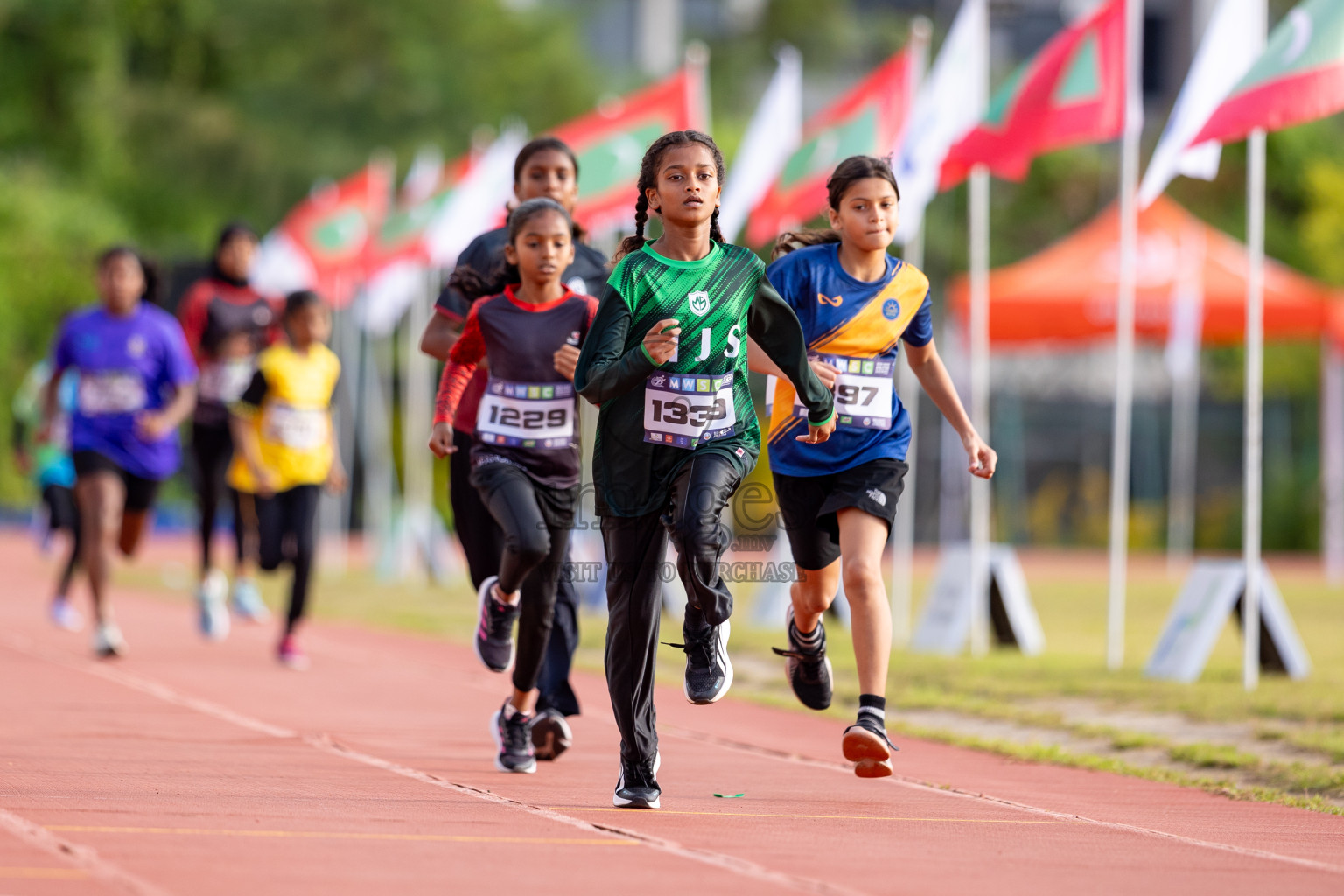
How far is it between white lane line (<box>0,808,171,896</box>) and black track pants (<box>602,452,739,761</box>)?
5.60 ft

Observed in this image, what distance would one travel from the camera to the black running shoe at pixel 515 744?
659cm

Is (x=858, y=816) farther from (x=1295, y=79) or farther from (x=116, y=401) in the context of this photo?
(x=116, y=401)

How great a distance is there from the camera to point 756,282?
5.94 m

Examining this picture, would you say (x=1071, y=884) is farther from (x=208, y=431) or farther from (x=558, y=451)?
(x=208, y=431)

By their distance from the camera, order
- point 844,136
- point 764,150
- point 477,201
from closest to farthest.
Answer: point 844,136
point 764,150
point 477,201

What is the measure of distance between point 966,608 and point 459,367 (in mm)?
6344

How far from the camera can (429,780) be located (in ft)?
20.7

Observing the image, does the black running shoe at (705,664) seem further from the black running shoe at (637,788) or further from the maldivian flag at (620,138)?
the maldivian flag at (620,138)

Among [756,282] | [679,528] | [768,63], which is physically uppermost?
[768,63]

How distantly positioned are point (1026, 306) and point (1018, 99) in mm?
8464

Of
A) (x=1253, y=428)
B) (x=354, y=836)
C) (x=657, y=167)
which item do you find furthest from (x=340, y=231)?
(x=354, y=836)

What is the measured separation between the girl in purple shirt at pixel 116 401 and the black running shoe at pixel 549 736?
3960 mm

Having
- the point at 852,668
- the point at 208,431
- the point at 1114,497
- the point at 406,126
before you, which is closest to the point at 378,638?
the point at 208,431

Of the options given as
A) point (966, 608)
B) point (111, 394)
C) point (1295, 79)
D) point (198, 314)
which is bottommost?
point (966, 608)
